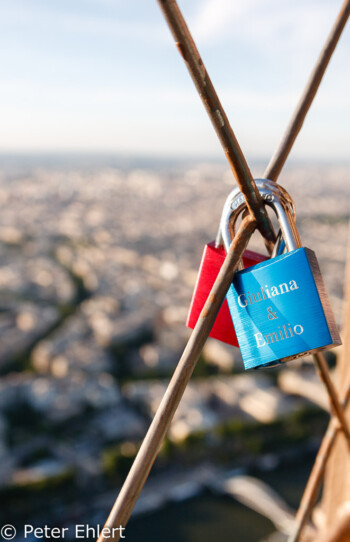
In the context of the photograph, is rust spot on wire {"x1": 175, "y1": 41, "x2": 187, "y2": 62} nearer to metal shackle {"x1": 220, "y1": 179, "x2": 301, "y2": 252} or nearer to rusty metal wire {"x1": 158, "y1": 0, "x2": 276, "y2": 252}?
rusty metal wire {"x1": 158, "y1": 0, "x2": 276, "y2": 252}

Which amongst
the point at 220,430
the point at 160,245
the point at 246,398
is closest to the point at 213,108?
the point at 220,430

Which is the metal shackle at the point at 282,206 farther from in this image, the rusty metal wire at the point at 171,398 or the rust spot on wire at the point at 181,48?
the rust spot on wire at the point at 181,48

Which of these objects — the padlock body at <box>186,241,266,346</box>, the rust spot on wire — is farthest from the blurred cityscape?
the rust spot on wire

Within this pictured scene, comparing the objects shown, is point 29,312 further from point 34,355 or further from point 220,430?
point 220,430

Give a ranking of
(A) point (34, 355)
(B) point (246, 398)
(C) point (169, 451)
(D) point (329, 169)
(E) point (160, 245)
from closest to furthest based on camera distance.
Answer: (C) point (169, 451) → (B) point (246, 398) → (A) point (34, 355) → (E) point (160, 245) → (D) point (329, 169)

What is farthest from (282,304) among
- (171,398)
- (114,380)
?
(114,380)

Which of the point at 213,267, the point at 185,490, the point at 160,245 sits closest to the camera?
the point at 213,267

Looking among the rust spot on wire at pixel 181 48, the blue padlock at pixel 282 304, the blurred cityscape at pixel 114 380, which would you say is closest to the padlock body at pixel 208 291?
the blue padlock at pixel 282 304
